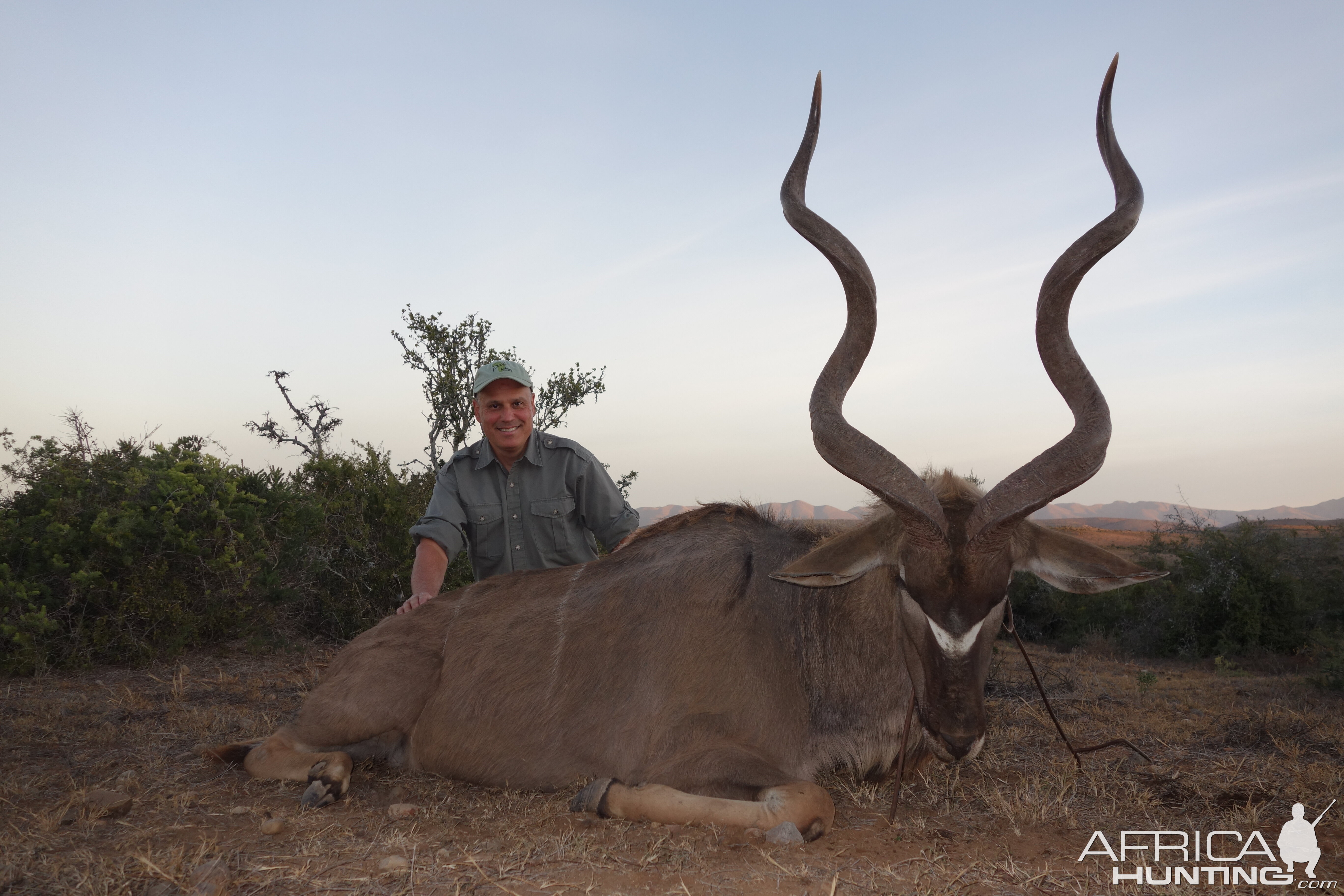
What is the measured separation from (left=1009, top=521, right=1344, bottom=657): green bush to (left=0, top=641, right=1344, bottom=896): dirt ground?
7787 mm

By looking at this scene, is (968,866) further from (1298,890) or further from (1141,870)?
(1298,890)

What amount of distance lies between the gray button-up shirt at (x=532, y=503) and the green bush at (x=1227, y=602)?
912 centimetres

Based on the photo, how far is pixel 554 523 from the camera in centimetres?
654

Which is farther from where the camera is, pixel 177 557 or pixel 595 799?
pixel 177 557

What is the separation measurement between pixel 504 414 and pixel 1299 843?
4.99 meters

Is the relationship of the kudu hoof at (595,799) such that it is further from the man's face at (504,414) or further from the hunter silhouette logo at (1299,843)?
the man's face at (504,414)

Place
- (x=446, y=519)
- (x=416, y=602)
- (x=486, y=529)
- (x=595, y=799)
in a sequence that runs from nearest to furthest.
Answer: (x=595, y=799) → (x=416, y=602) → (x=446, y=519) → (x=486, y=529)

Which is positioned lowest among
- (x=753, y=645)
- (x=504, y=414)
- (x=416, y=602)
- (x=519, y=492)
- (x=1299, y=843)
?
(x=1299, y=843)

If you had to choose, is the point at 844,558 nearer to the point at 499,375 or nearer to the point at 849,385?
the point at 849,385

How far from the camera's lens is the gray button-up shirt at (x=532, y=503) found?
21.1 ft

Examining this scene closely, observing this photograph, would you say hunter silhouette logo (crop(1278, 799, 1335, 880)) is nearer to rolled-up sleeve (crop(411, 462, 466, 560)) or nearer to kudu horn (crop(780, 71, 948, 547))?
kudu horn (crop(780, 71, 948, 547))

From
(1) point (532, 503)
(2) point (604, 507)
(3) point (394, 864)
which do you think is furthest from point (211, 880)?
(2) point (604, 507)

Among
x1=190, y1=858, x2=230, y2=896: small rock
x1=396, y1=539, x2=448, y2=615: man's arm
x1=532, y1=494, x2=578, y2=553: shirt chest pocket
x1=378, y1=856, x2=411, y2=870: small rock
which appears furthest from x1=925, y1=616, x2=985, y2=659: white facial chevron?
x1=532, y1=494, x2=578, y2=553: shirt chest pocket

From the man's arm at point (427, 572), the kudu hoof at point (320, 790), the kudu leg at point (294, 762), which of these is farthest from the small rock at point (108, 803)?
the man's arm at point (427, 572)
